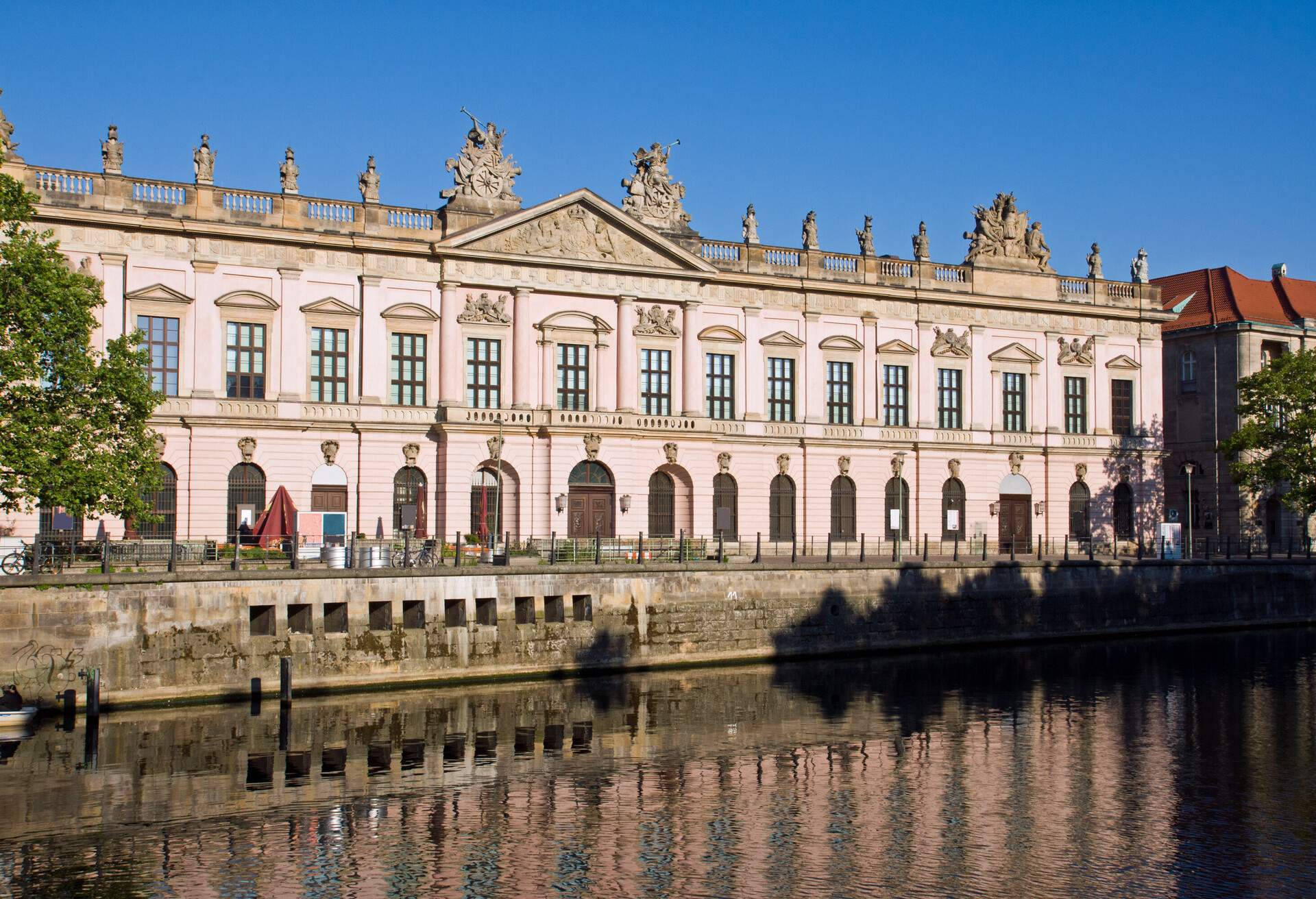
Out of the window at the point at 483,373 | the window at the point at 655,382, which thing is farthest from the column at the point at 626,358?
the window at the point at 483,373

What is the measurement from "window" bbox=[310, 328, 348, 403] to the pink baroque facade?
81mm

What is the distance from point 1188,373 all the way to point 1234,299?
4640 millimetres

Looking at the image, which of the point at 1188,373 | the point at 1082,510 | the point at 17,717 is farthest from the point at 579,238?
the point at 1188,373

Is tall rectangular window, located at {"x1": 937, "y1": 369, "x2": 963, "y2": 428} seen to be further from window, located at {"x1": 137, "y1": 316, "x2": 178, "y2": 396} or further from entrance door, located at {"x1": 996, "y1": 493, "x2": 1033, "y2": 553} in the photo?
window, located at {"x1": 137, "y1": 316, "x2": 178, "y2": 396}

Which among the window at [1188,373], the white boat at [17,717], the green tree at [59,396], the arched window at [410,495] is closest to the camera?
the white boat at [17,717]

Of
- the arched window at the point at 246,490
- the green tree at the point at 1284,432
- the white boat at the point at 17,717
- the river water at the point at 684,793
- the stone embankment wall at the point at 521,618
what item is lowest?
the river water at the point at 684,793

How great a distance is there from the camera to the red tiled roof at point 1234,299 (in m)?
73.9

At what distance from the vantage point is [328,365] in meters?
51.3

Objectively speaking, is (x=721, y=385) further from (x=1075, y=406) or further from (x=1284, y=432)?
(x=1284, y=432)

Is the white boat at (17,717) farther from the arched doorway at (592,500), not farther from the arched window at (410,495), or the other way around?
the arched doorway at (592,500)

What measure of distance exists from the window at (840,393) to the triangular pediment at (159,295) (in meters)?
26.8

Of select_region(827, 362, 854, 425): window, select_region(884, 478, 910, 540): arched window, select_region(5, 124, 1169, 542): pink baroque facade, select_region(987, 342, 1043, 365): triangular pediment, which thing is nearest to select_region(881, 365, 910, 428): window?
select_region(5, 124, 1169, 542): pink baroque facade

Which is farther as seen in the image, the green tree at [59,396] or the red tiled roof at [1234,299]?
the red tiled roof at [1234,299]

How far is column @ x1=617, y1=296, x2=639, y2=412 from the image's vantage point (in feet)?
181
